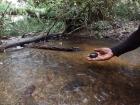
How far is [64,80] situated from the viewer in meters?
4.21

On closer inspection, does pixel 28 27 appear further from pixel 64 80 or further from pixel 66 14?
pixel 64 80

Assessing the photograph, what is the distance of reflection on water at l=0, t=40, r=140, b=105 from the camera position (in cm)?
354

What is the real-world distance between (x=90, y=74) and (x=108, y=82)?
17.8 inches

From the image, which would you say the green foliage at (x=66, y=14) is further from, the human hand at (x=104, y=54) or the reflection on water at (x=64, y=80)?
the human hand at (x=104, y=54)

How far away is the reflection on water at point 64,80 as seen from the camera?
11.6 ft

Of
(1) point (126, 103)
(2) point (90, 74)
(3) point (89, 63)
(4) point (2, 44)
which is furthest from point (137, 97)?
(4) point (2, 44)

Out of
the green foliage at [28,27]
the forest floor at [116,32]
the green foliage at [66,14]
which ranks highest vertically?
the green foliage at [66,14]

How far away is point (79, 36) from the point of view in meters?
8.15

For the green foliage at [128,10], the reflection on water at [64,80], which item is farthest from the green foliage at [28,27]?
the reflection on water at [64,80]

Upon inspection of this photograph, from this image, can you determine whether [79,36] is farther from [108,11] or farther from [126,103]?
[126,103]

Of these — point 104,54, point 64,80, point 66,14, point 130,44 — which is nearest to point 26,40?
point 66,14

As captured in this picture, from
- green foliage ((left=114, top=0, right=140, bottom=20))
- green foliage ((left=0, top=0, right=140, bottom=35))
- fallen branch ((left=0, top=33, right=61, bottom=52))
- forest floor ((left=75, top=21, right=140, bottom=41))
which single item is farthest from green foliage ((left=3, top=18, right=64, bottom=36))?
green foliage ((left=114, top=0, right=140, bottom=20))

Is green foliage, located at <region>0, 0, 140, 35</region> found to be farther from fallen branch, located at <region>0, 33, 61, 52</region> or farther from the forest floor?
fallen branch, located at <region>0, 33, 61, 52</region>

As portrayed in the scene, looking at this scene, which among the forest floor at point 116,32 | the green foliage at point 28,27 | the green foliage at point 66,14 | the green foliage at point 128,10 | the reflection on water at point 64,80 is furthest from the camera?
the green foliage at point 128,10
